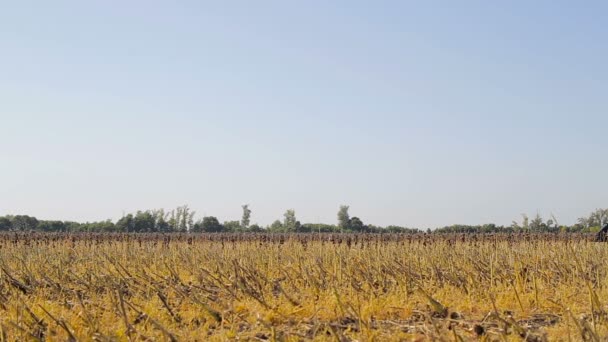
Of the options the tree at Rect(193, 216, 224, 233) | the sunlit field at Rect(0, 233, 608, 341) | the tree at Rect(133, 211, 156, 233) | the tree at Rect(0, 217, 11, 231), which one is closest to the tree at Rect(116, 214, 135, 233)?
the tree at Rect(133, 211, 156, 233)

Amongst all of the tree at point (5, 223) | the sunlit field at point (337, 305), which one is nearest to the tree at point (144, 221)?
the tree at point (5, 223)

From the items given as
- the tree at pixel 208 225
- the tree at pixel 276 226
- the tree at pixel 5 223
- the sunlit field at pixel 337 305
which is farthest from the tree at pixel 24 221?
the sunlit field at pixel 337 305

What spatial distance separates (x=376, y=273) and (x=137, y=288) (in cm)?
342

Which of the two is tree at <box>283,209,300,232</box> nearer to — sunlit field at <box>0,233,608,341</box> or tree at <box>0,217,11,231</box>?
tree at <box>0,217,11,231</box>

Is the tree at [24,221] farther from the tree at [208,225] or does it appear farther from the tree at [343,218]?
the tree at [343,218]

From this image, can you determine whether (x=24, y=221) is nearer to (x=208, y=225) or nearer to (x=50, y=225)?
(x=50, y=225)

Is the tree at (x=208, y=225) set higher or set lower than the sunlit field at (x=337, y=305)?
higher

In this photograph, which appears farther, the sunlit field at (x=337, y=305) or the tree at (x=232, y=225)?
the tree at (x=232, y=225)

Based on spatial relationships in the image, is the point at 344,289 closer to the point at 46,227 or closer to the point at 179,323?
the point at 179,323

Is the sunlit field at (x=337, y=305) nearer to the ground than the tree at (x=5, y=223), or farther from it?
nearer to the ground

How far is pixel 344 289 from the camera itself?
853 centimetres

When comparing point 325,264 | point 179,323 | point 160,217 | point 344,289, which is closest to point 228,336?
point 179,323

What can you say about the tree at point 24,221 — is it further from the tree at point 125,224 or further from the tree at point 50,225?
the tree at point 125,224

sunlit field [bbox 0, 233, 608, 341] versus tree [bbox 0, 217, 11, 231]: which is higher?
tree [bbox 0, 217, 11, 231]
